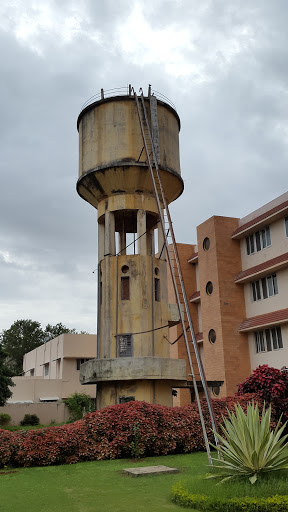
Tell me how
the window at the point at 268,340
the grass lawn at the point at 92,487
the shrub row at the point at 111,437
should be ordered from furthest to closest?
the window at the point at 268,340 < the shrub row at the point at 111,437 < the grass lawn at the point at 92,487

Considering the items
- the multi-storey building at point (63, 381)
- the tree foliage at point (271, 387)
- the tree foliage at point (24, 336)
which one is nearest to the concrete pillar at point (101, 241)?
the tree foliage at point (271, 387)

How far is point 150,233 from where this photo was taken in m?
27.4

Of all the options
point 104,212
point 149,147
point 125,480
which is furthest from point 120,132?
point 125,480

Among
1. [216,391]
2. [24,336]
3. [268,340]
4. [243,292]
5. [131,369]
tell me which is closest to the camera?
[131,369]

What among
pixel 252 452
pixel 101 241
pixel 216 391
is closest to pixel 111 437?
pixel 252 452

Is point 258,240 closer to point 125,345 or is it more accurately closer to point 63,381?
point 125,345

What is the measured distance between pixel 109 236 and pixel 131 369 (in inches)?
267

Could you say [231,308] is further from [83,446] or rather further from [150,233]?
[83,446]

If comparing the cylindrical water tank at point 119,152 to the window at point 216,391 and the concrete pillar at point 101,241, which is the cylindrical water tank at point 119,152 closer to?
the concrete pillar at point 101,241

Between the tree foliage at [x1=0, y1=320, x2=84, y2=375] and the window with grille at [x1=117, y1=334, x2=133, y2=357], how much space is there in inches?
2150

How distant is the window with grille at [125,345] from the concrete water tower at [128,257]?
5 centimetres

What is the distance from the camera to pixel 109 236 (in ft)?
80.5

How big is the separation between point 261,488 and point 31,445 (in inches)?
318

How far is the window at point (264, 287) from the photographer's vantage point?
29219mm
